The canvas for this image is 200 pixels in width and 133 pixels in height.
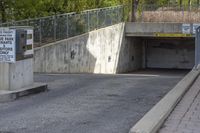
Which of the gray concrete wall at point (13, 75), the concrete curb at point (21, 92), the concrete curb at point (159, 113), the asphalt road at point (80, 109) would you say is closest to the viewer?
the concrete curb at point (159, 113)

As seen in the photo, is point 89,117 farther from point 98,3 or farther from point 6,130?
point 98,3

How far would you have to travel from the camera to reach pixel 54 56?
2430 centimetres

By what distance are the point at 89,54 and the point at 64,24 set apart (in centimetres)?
267

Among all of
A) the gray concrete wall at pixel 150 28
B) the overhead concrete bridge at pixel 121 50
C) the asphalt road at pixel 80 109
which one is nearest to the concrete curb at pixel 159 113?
the asphalt road at pixel 80 109

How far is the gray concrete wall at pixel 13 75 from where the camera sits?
36.2 feet

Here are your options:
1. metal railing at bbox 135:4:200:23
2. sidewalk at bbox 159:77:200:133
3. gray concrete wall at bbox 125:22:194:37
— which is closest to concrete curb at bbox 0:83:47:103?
sidewalk at bbox 159:77:200:133

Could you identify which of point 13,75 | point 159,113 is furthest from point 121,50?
point 159,113

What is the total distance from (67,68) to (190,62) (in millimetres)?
20532

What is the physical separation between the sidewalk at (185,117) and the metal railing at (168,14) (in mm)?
27254

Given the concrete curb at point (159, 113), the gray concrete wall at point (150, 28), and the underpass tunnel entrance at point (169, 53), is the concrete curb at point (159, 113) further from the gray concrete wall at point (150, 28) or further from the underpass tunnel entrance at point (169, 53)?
the underpass tunnel entrance at point (169, 53)

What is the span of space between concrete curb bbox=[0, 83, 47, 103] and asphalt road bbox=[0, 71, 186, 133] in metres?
0.18

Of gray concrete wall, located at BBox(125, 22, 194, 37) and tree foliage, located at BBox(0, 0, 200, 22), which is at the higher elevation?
tree foliage, located at BBox(0, 0, 200, 22)

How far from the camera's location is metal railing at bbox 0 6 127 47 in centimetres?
2423

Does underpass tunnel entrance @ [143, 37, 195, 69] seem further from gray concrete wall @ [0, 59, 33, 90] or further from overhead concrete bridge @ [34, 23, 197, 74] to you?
gray concrete wall @ [0, 59, 33, 90]
